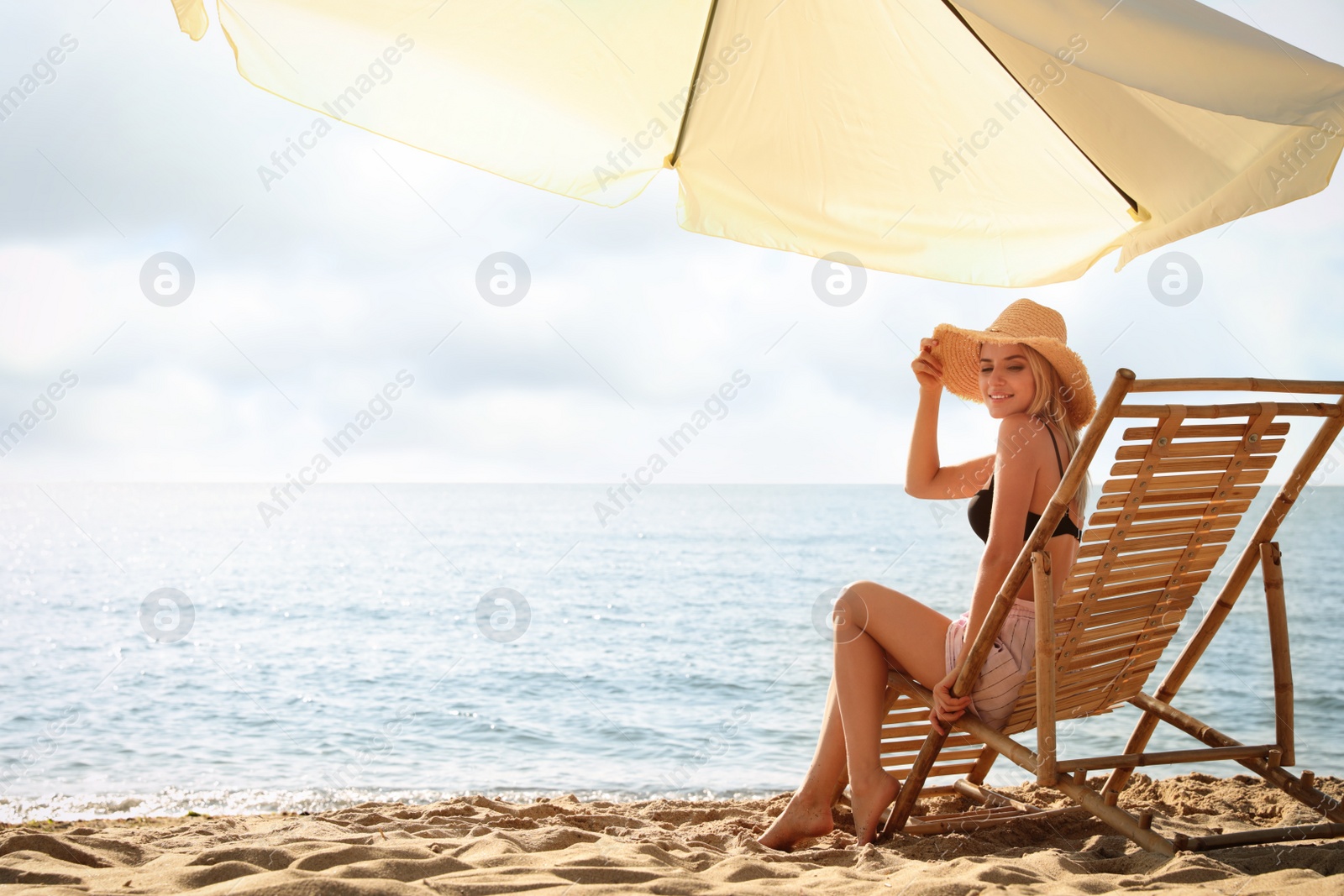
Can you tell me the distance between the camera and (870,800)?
2.65 metres

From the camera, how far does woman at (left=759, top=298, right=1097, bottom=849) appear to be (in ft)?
8.36

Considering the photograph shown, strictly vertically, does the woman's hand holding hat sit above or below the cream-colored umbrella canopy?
below

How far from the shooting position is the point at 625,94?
3.16 meters

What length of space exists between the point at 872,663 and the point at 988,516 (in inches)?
22.7

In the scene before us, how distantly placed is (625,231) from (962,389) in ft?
144

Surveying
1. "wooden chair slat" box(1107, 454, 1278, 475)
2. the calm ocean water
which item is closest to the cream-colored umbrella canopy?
"wooden chair slat" box(1107, 454, 1278, 475)

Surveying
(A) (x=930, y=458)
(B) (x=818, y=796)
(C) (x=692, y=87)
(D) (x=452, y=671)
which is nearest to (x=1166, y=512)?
(A) (x=930, y=458)

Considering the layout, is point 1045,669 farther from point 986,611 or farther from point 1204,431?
point 1204,431

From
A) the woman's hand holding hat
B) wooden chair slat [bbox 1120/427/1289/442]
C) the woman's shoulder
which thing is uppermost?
the woman's hand holding hat

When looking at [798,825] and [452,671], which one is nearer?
[798,825]

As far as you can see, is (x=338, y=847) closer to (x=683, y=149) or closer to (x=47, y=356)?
(x=683, y=149)

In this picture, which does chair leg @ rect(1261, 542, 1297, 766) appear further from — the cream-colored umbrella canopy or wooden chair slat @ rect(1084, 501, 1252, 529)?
the cream-colored umbrella canopy

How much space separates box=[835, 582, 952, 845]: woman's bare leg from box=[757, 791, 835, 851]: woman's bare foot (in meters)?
0.10

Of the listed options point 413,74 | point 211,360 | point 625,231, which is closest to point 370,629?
point 413,74
